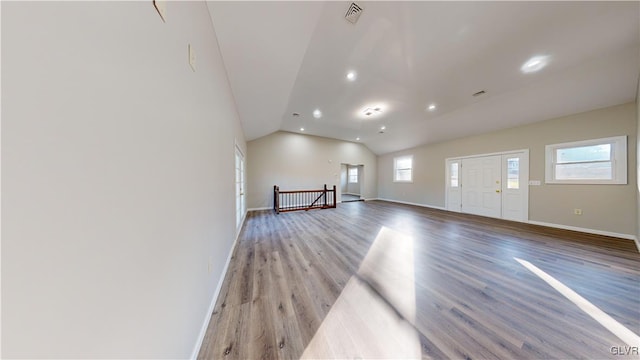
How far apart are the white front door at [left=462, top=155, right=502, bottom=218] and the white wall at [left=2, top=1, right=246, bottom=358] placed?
6.61 m

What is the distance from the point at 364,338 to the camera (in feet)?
4.32

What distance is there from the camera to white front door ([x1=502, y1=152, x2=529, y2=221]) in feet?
14.4

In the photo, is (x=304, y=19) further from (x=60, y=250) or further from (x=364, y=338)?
(x=364, y=338)

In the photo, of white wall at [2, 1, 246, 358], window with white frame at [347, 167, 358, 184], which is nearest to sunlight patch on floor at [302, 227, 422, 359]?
white wall at [2, 1, 246, 358]

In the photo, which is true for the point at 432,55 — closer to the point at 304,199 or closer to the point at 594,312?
the point at 594,312

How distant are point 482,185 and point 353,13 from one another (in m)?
5.60

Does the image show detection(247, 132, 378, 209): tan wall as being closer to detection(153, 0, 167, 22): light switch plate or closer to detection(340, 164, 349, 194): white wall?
detection(340, 164, 349, 194): white wall

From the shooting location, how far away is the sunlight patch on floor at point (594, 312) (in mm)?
1313

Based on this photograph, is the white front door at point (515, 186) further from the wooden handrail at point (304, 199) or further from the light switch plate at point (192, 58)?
the light switch plate at point (192, 58)

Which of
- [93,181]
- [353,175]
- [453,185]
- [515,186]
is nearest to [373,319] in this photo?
[93,181]

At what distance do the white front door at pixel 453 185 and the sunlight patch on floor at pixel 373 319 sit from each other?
181 inches

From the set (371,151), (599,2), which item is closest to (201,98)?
(599,2)

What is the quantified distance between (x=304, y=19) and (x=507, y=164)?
5.80 meters

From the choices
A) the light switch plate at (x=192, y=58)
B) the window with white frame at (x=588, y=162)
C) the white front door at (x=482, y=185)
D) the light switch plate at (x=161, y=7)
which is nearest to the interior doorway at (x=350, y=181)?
the white front door at (x=482, y=185)
